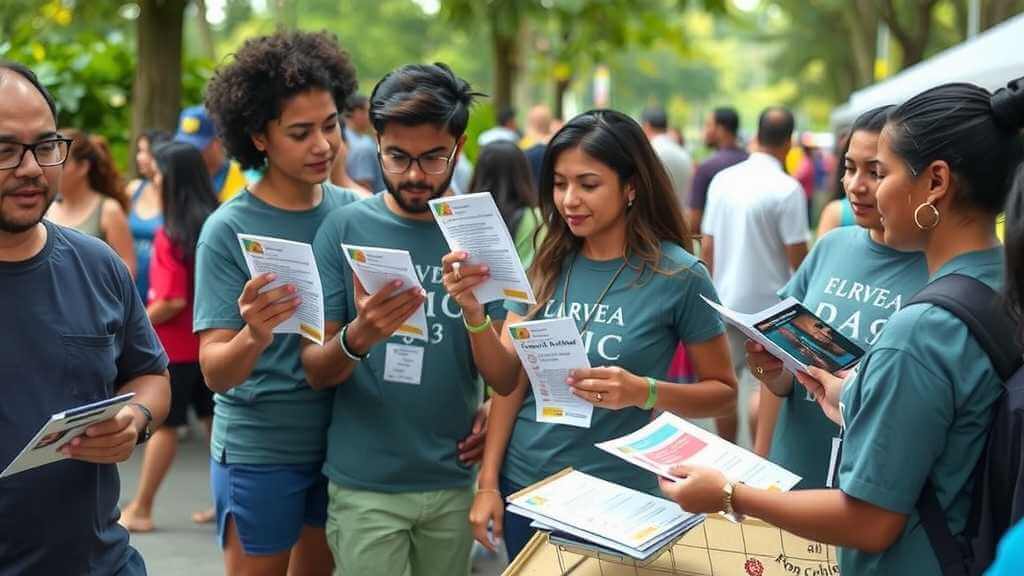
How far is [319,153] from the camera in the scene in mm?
3775

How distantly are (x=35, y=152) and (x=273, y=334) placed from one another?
3.76 ft

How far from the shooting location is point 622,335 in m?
3.41

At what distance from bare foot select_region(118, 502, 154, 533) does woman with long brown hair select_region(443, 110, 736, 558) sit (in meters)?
3.62

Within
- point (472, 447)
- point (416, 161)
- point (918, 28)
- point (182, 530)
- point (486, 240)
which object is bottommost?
point (182, 530)

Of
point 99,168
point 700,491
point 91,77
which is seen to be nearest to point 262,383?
point 700,491

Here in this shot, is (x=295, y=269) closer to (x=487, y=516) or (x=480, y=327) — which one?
(x=480, y=327)

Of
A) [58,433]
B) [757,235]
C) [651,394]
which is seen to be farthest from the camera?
[757,235]

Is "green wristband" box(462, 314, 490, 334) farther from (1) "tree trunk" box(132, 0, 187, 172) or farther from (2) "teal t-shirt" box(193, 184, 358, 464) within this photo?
(1) "tree trunk" box(132, 0, 187, 172)

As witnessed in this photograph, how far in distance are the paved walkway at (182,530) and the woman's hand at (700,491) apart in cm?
362

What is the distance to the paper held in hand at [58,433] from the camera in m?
2.39

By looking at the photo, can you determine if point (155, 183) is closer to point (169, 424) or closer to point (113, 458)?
point (169, 424)

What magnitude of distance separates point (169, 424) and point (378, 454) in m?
3.26

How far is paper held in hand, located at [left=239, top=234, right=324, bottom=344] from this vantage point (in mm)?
3225

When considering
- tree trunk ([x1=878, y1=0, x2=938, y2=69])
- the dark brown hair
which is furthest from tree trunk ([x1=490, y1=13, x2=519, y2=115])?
the dark brown hair
